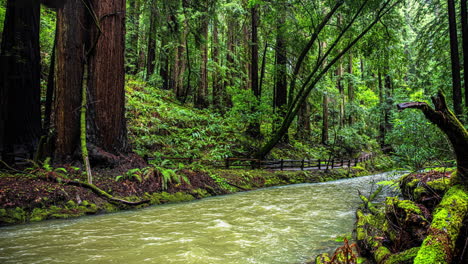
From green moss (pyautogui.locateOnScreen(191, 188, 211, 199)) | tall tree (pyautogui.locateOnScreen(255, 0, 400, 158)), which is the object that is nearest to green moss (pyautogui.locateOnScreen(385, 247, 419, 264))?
green moss (pyautogui.locateOnScreen(191, 188, 211, 199))

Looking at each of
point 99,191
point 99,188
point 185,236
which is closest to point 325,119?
point 99,188

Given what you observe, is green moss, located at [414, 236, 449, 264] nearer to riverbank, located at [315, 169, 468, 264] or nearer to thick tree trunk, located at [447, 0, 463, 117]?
riverbank, located at [315, 169, 468, 264]

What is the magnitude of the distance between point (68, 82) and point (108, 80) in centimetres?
105

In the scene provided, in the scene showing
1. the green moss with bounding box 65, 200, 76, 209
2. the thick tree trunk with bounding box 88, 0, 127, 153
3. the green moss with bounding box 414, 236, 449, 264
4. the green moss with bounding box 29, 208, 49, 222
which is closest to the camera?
the green moss with bounding box 414, 236, 449, 264

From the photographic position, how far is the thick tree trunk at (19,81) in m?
7.41

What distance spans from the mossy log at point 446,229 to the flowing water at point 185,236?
1.72m

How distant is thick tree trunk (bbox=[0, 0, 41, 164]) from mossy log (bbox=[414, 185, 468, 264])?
8.94 metres

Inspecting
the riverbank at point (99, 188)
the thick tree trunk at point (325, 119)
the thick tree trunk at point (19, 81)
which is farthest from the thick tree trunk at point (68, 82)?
the thick tree trunk at point (325, 119)

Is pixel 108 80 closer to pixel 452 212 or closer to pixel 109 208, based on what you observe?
pixel 109 208

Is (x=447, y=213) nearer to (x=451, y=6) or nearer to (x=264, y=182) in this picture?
(x=264, y=182)

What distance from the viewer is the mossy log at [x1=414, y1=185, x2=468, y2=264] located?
93.8 inches

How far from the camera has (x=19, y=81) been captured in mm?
7730

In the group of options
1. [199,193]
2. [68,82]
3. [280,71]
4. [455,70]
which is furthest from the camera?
[280,71]

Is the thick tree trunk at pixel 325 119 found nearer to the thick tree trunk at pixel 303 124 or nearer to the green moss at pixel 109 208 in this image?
the thick tree trunk at pixel 303 124
